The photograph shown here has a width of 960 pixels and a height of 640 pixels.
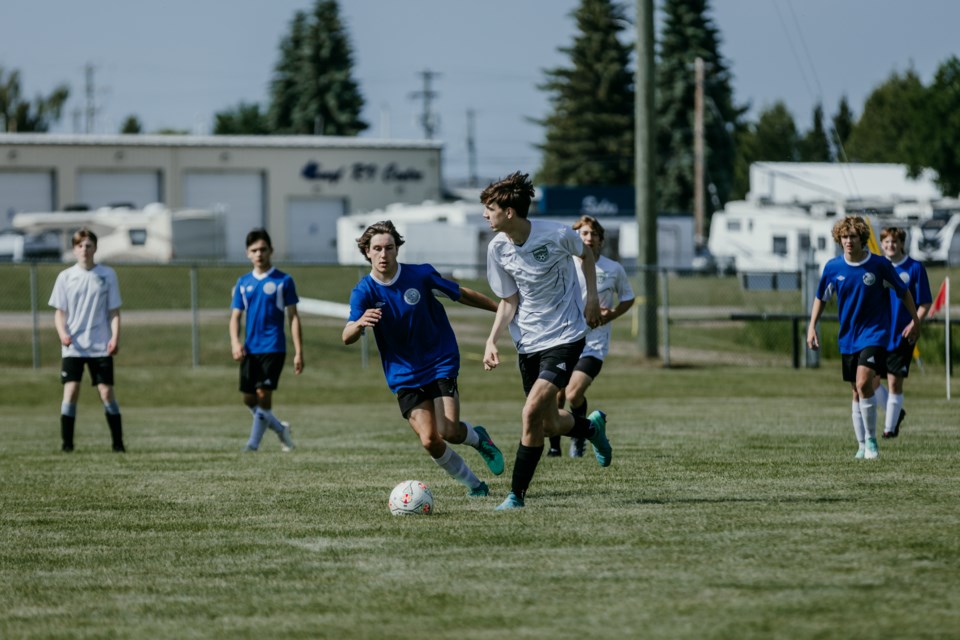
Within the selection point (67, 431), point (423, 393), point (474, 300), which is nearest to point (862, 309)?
point (474, 300)

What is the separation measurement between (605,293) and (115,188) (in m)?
65.1

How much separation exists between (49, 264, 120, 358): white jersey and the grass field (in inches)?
42.2

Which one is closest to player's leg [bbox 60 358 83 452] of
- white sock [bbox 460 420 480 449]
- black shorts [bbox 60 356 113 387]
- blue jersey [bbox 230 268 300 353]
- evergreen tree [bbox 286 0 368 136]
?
black shorts [bbox 60 356 113 387]

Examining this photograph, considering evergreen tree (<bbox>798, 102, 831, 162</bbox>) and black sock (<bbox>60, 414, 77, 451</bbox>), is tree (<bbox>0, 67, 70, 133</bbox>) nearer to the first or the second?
evergreen tree (<bbox>798, 102, 831, 162</bbox>)

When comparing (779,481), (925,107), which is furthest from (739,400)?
(925,107)

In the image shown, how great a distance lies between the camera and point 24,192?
72.7 m

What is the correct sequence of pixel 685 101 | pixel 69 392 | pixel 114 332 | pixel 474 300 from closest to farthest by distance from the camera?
pixel 474 300 → pixel 114 332 → pixel 69 392 → pixel 685 101

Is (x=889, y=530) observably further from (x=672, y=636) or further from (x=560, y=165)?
(x=560, y=165)

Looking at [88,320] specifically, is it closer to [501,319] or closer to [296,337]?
[296,337]

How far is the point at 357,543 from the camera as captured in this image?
8000 mm

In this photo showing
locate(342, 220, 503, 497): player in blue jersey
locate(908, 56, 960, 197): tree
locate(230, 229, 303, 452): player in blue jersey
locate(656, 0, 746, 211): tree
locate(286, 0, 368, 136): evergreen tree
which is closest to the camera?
locate(342, 220, 503, 497): player in blue jersey

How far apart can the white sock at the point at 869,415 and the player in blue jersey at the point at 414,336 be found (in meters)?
4.09

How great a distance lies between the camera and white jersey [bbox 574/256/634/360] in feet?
41.7

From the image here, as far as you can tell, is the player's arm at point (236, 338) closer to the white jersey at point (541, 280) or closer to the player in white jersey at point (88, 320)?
the player in white jersey at point (88, 320)
